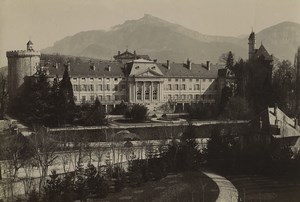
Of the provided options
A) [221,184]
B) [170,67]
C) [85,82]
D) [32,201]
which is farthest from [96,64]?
[32,201]

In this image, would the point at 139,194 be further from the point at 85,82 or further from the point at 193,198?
the point at 85,82

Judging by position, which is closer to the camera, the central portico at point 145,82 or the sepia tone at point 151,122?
the sepia tone at point 151,122

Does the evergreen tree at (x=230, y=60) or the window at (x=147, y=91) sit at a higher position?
the evergreen tree at (x=230, y=60)

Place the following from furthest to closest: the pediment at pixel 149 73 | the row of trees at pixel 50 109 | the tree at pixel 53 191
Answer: the pediment at pixel 149 73
the row of trees at pixel 50 109
the tree at pixel 53 191

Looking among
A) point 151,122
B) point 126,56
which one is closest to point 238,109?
point 151,122

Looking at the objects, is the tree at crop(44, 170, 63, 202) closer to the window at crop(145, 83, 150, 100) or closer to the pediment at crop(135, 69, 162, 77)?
the window at crop(145, 83, 150, 100)

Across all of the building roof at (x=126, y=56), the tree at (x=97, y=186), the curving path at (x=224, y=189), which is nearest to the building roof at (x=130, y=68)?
the building roof at (x=126, y=56)

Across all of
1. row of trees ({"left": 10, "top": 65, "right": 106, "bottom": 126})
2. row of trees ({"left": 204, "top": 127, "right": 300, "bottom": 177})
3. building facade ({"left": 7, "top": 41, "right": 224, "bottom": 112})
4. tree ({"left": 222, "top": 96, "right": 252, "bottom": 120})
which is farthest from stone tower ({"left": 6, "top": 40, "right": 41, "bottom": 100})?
row of trees ({"left": 204, "top": 127, "right": 300, "bottom": 177})

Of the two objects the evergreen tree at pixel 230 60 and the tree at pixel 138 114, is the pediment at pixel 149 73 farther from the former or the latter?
the evergreen tree at pixel 230 60
